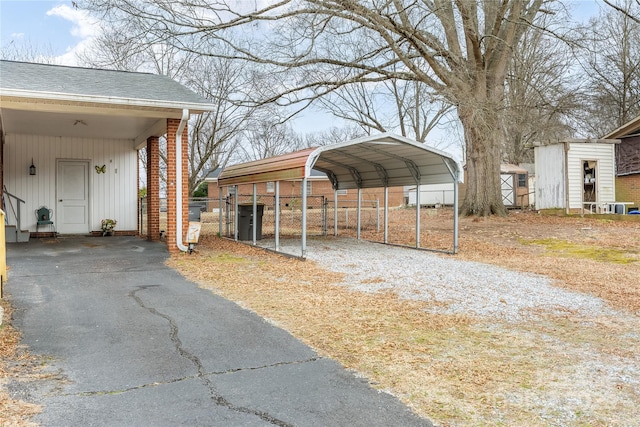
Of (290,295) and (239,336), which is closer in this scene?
(239,336)

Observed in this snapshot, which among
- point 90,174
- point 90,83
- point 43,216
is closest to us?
point 90,83

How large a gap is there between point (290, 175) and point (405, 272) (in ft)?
10.2

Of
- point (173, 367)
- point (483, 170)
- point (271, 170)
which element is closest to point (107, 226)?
point (271, 170)

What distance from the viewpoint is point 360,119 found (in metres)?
31.4

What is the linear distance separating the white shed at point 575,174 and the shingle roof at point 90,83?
14.7 m

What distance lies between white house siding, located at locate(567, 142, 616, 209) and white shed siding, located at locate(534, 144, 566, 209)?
320 mm

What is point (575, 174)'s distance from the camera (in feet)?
62.8

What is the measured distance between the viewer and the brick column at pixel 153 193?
44.6ft

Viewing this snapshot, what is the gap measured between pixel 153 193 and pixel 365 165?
6.07m

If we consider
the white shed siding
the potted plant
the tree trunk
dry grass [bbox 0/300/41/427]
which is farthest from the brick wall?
dry grass [bbox 0/300/41/427]

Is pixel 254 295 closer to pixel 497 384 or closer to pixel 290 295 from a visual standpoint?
pixel 290 295

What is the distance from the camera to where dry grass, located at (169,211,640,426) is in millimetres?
3328

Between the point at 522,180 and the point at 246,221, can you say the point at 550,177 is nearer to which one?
the point at 522,180

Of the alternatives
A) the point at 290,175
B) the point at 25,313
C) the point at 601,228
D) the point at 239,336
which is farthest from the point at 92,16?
the point at 601,228
